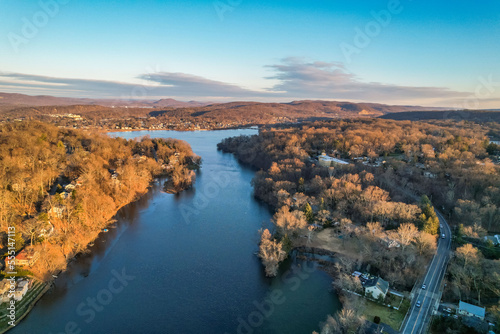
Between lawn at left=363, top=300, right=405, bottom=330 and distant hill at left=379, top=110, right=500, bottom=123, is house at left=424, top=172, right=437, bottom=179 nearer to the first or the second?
lawn at left=363, top=300, right=405, bottom=330

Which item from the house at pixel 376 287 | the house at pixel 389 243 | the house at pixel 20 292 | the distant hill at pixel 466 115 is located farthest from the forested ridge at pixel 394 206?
the distant hill at pixel 466 115

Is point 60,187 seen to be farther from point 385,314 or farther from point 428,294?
point 428,294

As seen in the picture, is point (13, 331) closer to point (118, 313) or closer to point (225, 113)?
point (118, 313)

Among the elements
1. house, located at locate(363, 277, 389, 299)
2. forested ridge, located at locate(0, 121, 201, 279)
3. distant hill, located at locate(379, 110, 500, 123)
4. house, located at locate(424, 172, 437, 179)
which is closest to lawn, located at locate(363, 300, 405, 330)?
house, located at locate(363, 277, 389, 299)

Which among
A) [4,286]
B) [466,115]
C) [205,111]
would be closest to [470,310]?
[4,286]

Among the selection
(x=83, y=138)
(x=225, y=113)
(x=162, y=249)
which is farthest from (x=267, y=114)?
(x=162, y=249)

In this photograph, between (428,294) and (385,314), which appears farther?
(428,294)
